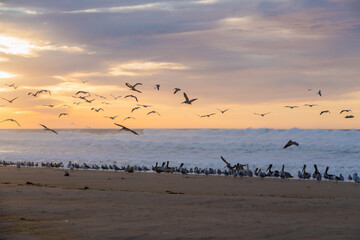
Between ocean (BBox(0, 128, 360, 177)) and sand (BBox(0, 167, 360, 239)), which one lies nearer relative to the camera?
sand (BBox(0, 167, 360, 239))

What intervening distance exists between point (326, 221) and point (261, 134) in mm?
50280

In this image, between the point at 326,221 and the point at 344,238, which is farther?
the point at 326,221

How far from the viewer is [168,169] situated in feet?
82.6

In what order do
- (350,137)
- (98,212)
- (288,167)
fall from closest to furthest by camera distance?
(98,212) → (288,167) → (350,137)

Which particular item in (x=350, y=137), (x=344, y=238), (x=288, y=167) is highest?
(x=350, y=137)

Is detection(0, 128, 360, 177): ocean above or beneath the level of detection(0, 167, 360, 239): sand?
above

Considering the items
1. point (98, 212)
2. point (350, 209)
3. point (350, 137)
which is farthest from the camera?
point (350, 137)

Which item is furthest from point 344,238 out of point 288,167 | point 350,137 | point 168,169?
point 350,137

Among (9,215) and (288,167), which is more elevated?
(288,167)

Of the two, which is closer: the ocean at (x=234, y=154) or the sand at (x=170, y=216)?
the sand at (x=170, y=216)

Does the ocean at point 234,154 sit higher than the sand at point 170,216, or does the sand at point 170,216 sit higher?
the ocean at point 234,154

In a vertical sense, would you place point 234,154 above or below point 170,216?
above

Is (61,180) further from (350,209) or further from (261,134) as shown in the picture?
(261,134)

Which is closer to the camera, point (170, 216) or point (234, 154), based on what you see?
point (170, 216)
